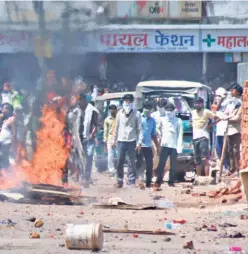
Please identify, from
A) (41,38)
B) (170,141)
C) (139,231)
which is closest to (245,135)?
(139,231)

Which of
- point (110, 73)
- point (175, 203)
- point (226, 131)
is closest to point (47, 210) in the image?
point (175, 203)

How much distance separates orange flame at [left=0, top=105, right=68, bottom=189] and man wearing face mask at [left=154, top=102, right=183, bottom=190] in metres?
1.79

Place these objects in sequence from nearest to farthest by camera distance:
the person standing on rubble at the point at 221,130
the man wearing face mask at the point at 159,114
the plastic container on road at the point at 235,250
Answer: the plastic container on road at the point at 235,250, the man wearing face mask at the point at 159,114, the person standing on rubble at the point at 221,130

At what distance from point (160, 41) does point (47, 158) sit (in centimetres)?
1931

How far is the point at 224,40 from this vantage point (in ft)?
121

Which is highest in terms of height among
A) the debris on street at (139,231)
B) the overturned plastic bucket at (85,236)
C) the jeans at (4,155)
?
the overturned plastic bucket at (85,236)

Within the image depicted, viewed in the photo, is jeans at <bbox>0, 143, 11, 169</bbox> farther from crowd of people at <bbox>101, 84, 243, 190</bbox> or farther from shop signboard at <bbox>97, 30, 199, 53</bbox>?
shop signboard at <bbox>97, 30, 199, 53</bbox>

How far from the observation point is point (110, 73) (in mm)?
35906

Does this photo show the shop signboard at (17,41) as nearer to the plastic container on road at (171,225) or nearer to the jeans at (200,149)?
the jeans at (200,149)

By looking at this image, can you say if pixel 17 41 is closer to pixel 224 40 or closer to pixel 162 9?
pixel 162 9

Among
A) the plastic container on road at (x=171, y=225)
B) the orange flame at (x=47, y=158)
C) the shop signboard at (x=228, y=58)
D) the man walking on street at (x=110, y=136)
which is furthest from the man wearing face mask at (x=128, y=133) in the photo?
the shop signboard at (x=228, y=58)

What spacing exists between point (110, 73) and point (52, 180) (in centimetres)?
1846

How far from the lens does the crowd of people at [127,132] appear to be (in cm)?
1784

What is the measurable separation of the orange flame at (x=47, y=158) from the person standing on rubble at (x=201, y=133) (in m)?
2.62
